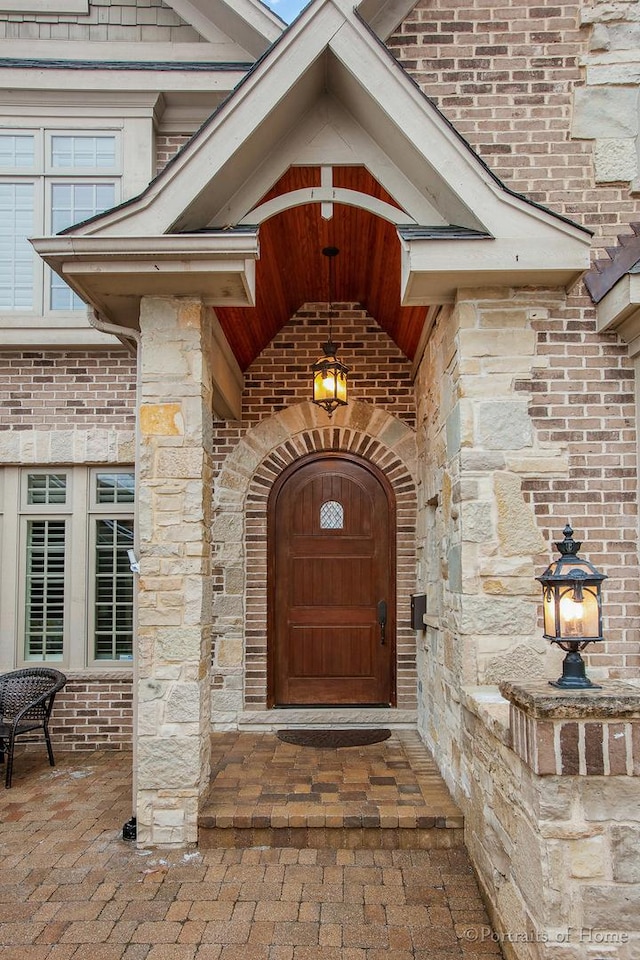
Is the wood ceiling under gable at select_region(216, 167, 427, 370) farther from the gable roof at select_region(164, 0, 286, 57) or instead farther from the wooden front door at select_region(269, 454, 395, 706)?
the gable roof at select_region(164, 0, 286, 57)

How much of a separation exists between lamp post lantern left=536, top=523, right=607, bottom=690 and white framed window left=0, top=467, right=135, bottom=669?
422 centimetres

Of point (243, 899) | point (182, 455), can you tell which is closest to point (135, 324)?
point (182, 455)

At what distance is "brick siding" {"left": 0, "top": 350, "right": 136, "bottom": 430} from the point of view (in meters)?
6.06

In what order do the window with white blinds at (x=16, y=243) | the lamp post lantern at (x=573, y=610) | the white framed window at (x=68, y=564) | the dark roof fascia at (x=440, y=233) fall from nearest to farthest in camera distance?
the lamp post lantern at (x=573, y=610) < the dark roof fascia at (x=440, y=233) < the white framed window at (x=68, y=564) < the window with white blinds at (x=16, y=243)

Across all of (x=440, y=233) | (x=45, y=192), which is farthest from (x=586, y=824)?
(x=45, y=192)

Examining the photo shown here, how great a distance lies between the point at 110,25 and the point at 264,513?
4595mm

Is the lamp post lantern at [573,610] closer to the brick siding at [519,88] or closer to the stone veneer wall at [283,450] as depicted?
the brick siding at [519,88]

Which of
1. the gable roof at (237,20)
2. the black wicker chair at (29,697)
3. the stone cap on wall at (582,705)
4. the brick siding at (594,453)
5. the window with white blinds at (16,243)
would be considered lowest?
the black wicker chair at (29,697)

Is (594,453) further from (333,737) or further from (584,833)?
(333,737)

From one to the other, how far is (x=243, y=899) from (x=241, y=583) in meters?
2.89

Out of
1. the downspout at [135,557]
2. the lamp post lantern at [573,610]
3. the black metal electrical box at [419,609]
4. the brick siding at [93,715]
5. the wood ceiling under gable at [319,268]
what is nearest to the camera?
the lamp post lantern at [573,610]

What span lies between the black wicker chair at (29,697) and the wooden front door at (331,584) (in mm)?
1803

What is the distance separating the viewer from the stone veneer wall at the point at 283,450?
598cm

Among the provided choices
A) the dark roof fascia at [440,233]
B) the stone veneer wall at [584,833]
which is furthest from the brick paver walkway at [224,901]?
the dark roof fascia at [440,233]
